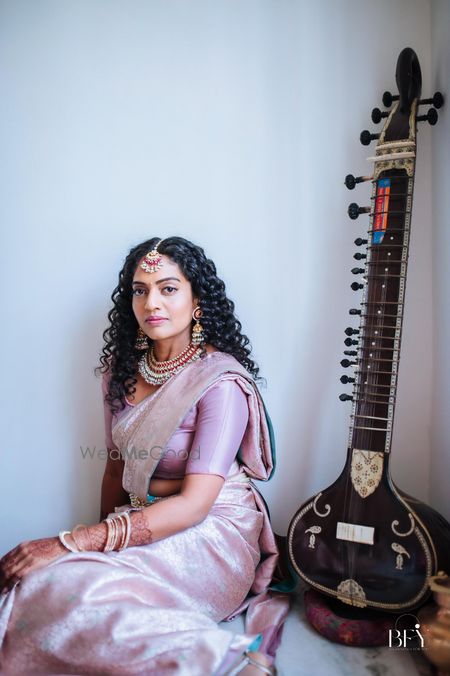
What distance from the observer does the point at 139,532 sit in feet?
5.41

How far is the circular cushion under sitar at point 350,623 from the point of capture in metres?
1.75

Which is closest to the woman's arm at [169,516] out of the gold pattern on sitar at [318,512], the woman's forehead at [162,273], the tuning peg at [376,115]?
the gold pattern on sitar at [318,512]

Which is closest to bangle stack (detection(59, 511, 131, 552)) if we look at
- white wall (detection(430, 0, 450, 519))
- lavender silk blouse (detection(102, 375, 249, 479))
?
lavender silk blouse (detection(102, 375, 249, 479))

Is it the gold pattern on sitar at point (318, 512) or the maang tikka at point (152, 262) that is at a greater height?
the maang tikka at point (152, 262)

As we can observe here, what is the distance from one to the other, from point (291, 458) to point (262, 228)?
961 millimetres

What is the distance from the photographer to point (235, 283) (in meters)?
2.37

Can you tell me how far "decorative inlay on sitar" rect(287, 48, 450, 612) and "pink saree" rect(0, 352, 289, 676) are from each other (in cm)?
21

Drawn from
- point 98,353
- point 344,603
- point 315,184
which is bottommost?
point 344,603

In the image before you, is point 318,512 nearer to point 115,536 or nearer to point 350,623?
point 350,623

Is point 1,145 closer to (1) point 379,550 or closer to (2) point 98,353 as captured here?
(2) point 98,353

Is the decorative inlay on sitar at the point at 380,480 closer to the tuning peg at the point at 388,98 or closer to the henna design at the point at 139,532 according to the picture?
the tuning peg at the point at 388,98

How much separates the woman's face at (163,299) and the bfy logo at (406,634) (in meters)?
1.17

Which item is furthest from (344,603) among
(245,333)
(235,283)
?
(235,283)

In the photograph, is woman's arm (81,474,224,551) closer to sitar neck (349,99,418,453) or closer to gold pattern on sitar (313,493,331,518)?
gold pattern on sitar (313,493,331,518)
